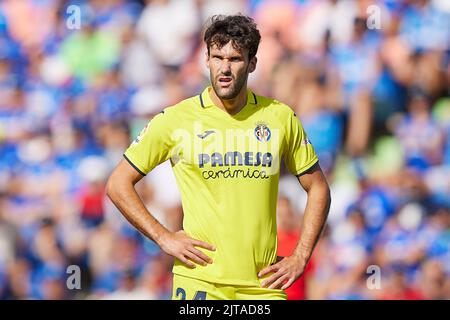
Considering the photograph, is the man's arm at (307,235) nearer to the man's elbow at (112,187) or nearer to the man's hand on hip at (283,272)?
the man's hand on hip at (283,272)

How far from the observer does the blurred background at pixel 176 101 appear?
924 cm

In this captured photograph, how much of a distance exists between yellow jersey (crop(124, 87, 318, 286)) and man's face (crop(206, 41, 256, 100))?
181mm

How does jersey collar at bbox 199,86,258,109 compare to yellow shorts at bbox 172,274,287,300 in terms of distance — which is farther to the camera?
jersey collar at bbox 199,86,258,109

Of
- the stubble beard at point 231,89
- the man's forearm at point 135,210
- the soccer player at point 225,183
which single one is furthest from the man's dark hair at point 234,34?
the man's forearm at point 135,210

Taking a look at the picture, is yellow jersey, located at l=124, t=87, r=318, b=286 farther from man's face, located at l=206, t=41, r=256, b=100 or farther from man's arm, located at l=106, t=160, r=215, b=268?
man's face, located at l=206, t=41, r=256, b=100

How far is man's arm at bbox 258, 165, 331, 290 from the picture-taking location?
536cm

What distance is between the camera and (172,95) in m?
9.50

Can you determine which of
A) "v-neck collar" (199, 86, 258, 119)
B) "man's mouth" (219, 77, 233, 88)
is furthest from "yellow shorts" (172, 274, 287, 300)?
"man's mouth" (219, 77, 233, 88)

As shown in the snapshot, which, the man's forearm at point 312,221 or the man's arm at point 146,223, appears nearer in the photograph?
the man's arm at point 146,223

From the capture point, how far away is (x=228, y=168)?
5.39 metres

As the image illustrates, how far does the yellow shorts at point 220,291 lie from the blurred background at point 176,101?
3690mm

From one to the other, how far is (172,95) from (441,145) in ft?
8.93

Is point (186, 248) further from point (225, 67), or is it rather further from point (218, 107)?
point (225, 67)
